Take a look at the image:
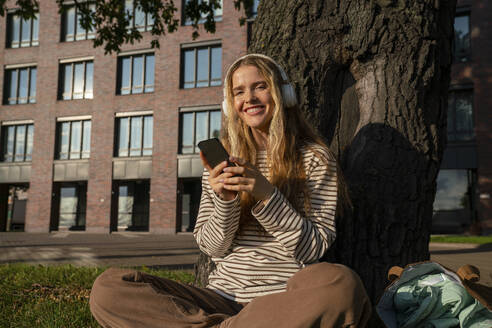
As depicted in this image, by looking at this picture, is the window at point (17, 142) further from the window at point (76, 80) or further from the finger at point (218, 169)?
the finger at point (218, 169)

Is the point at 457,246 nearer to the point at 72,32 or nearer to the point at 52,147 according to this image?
the point at 52,147

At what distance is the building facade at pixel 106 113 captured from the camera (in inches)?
878

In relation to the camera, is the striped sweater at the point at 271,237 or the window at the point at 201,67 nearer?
the striped sweater at the point at 271,237

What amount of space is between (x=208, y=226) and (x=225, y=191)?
308 millimetres

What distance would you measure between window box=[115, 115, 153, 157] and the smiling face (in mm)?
20879

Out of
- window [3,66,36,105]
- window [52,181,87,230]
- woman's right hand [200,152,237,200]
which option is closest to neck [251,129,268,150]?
woman's right hand [200,152,237,200]

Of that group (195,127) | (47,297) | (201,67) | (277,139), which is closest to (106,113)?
(195,127)

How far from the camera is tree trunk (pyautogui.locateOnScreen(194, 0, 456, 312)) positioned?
304 cm

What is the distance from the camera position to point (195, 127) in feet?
73.4

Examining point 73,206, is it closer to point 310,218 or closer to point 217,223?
point 217,223

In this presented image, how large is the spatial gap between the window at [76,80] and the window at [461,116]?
1878cm

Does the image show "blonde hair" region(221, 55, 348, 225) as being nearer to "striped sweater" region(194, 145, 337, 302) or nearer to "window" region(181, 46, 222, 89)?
"striped sweater" region(194, 145, 337, 302)

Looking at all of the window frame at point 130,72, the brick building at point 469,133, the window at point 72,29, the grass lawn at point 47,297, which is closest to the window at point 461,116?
the brick building at point 469,133

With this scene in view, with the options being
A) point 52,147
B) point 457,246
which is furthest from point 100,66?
point 457,246
